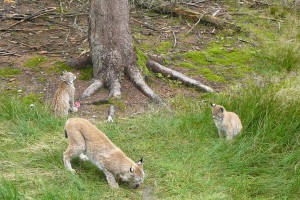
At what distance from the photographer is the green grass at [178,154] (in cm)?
591

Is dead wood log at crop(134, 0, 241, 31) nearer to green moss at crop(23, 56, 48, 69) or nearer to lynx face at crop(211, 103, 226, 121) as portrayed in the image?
green moss at crop(23, 56, 48, 69)

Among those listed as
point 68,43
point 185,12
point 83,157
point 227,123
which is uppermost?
point 185,12

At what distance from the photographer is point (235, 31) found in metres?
13.0

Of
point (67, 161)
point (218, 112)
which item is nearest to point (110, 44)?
point (218, 112)

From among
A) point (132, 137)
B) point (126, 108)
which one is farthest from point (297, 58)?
point (132, 137)

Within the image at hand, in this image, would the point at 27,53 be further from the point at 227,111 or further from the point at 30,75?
the point at 227,111

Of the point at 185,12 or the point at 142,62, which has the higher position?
the point at 185,12

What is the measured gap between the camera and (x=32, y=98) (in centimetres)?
884

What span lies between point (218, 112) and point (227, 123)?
0.31m

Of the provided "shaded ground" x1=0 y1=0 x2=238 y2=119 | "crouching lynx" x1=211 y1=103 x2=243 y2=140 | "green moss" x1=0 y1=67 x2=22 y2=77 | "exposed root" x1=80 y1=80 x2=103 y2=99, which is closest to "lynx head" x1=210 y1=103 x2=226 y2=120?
"crouching lynx" x1=211 y1=103 x2=243 y2=140

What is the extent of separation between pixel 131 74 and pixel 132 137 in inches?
96.5

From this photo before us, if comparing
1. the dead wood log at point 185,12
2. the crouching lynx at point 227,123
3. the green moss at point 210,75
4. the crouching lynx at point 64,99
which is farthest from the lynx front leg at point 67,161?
the dead wood log at point 185,12

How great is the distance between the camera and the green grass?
5914 millimetres

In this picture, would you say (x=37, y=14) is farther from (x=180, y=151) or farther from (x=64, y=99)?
(x=180, y=151)
